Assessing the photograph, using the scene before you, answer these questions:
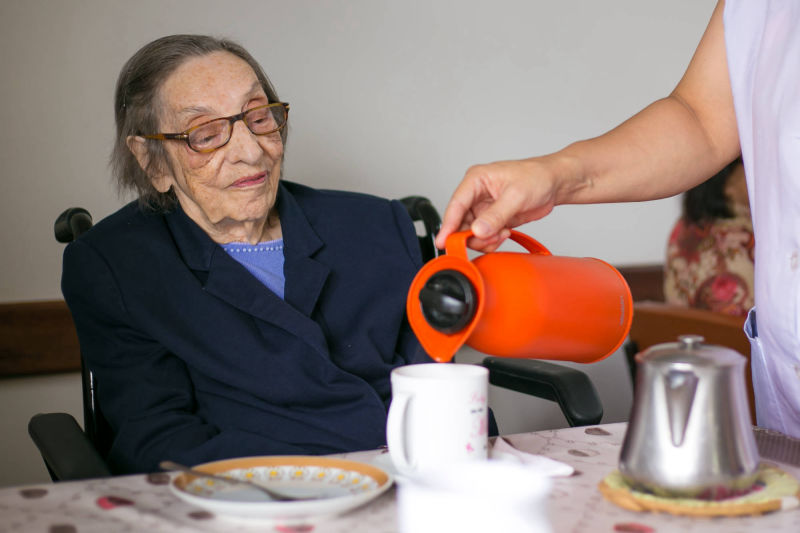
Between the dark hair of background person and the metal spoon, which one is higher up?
the dark hair of background person

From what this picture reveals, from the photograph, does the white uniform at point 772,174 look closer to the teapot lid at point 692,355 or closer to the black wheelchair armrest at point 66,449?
the teapot lid at point 692,355

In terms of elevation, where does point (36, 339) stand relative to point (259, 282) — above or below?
below

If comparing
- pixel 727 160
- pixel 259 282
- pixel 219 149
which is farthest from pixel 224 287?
pixel 727 160

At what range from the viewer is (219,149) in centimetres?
146

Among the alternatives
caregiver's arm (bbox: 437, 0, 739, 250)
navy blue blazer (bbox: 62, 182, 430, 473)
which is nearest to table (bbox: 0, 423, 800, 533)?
caregiver's arm (bbox: 437, 0, 739, 250)

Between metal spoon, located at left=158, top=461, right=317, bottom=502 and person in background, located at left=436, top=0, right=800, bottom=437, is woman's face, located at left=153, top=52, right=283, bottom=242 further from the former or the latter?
metal spoon, located at left=158, top=461, right=317, bottom=502

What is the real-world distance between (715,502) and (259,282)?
2.87 ft

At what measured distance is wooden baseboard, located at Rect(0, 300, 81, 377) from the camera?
6.35 ft

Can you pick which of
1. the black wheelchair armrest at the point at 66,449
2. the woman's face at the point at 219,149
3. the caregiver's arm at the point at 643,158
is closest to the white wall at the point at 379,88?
the woman's face at the point at 219,149

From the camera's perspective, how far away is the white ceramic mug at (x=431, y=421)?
2.59ft

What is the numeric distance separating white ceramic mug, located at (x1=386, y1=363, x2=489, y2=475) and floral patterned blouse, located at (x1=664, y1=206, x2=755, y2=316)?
6.37 ft

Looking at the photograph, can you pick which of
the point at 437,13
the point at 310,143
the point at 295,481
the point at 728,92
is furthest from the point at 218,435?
the point at 437,13

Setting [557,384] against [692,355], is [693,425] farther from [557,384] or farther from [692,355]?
[557,384]

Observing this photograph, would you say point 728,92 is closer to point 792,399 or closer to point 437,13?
point 792,399
